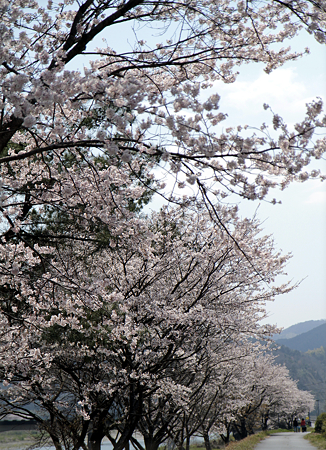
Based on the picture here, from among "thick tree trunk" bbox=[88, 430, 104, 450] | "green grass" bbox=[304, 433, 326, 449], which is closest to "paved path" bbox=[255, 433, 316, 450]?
"green grass" bbox=[304, 433, 326, 449]

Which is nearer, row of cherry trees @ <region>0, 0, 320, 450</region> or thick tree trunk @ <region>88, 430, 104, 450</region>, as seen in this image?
row of cherry trees @ <region>0, 0, 320, 450</region>

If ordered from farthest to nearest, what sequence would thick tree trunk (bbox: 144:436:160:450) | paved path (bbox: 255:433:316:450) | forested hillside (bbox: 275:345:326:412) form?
forested hillside (bbox: 275:345:326:412)
paved path (bbox: 255:433:316:450)
thick tree trunk (bbox: 144:436:160:450)

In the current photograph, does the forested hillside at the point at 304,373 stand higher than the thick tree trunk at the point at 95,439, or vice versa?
the thick tree trunk at the point at 95,439

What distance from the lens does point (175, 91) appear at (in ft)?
11.2

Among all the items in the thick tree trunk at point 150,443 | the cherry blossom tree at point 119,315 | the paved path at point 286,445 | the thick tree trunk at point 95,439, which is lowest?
the paved path at point 286,445

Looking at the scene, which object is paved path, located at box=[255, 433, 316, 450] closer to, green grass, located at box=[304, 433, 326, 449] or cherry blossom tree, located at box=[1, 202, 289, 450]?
green grass, located at box=[304, 433, 326, 449]

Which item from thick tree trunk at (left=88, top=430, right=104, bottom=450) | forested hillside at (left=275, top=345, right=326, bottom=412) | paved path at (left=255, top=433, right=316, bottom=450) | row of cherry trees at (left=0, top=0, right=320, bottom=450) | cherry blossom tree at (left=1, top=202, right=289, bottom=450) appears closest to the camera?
row of cherry trees at (left=0, top=0, right=320, bottom=450)

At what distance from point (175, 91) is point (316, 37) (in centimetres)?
151

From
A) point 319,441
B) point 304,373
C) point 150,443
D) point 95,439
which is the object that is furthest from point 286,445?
point 304,373

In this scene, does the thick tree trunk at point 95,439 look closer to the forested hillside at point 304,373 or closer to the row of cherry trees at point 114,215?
the row of cherry trees at point 114,215

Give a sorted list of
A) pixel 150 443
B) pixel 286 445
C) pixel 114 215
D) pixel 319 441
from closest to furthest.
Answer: pixel 114 215 < pixel 150 443 < pixel 319 441 < pixel 286 445

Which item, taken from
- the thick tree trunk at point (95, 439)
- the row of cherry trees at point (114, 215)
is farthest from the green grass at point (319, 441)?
the thick tree trunk at point (95, 439)

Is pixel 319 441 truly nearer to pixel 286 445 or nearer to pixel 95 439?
pixel 286 445

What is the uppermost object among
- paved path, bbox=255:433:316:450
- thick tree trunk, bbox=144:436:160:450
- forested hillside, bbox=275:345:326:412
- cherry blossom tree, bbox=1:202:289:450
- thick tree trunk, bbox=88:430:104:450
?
cherry blossom tree, bbox=1:202:289:450
